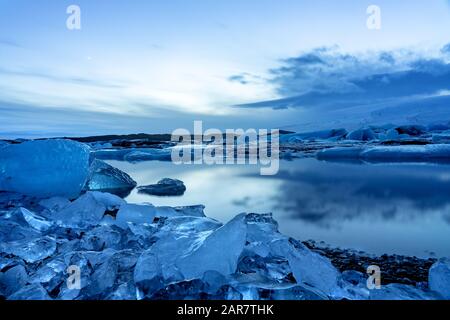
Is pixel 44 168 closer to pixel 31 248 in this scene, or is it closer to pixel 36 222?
pixel 36 222

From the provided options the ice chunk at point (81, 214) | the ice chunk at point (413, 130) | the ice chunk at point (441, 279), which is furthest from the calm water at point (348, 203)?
the ice chunk at point (413, 130)

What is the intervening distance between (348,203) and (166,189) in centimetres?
240

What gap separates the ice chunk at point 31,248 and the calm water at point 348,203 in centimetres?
147

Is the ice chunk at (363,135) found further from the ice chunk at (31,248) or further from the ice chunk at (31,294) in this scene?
the ice chunk at (31,294)

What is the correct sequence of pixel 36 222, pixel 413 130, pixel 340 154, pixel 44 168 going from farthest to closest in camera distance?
pixel 413 130
pixel 340 154
pixel 44 168
pixel 36 222

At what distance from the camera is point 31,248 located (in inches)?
71.2

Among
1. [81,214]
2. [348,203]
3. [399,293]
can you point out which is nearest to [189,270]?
[399,293]

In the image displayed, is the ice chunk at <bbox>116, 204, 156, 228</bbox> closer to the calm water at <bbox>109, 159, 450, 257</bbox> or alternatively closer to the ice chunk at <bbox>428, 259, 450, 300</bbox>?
the calm water at <bbox>109, 159, 450, 257</bbox>

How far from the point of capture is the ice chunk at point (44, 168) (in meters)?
3.48

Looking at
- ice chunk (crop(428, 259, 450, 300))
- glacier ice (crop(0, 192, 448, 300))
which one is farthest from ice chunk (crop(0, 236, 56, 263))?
ice chunk (crop(428, 259, 450, 300))

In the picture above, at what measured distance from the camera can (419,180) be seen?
15.6ft

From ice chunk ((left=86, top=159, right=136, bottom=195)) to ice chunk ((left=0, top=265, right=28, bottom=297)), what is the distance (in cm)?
296
